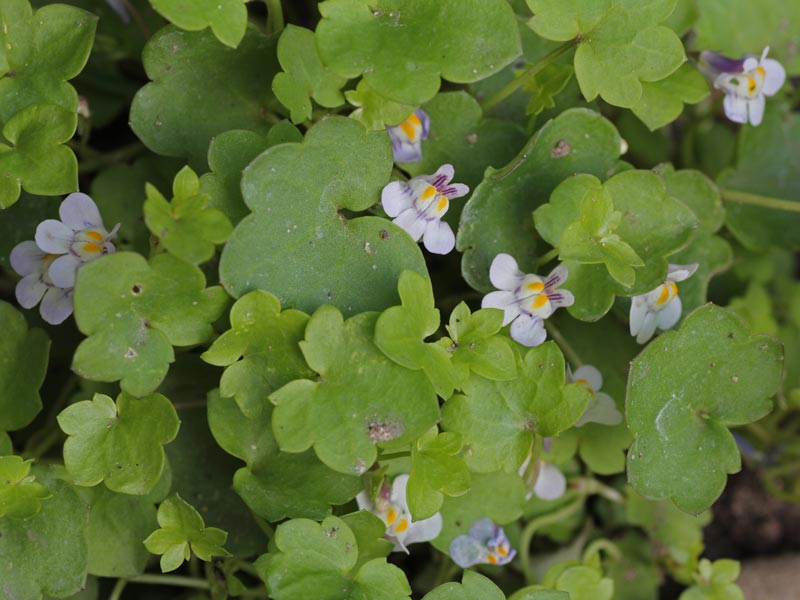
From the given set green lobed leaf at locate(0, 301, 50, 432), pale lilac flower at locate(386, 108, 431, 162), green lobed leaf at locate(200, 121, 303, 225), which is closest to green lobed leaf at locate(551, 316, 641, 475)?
pale lilac flower at locate(386, 108, 431, 162)

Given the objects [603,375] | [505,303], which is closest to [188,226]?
[505,303]

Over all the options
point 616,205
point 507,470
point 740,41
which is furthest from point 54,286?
point 740,41

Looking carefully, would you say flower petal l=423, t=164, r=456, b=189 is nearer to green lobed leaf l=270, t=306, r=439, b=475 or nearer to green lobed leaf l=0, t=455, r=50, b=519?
green lobed leaf l=270, t=306, r=439, b=475

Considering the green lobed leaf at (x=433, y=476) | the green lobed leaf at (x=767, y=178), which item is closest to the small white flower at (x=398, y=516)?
the green lobed leaf at (x=433, y=476)

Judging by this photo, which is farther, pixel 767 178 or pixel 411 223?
pixel 767 178

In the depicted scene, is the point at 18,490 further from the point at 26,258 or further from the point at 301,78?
the point at 301,78

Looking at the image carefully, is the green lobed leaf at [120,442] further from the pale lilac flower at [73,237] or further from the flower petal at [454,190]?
the flower petal at [454,190]

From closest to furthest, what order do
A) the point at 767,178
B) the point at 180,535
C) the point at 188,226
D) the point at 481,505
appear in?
1. the point at 188,226
2. the point at 180,535
3. the point at 481,505
4. the point at 767,178
